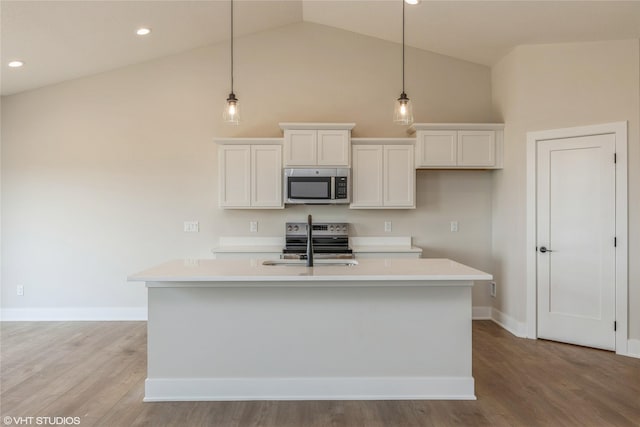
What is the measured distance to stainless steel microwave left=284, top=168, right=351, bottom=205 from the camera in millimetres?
4305

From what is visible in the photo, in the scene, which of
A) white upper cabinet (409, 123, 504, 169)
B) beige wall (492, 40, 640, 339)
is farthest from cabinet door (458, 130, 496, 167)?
beige wall (492, 40, 640, 339)

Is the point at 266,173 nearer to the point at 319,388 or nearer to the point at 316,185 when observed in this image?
the point at 316,185

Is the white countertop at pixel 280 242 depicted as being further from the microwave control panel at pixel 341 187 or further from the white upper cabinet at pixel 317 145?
the white upper cabinet at pixel 317 145

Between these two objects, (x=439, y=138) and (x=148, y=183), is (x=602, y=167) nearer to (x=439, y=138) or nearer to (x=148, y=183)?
(x=439, y=138)

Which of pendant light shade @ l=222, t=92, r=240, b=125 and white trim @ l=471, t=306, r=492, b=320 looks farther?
white trim @ l=471, t=306, r=492, b=320

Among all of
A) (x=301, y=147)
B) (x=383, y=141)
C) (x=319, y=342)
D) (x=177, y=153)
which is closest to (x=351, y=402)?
(x=319, y=342)

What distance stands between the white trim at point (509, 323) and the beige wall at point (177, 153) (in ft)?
0.76

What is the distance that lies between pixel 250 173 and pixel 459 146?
2312 millimetres

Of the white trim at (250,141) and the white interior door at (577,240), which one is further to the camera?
the white trim at (250,141)

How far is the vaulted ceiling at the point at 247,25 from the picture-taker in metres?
3.32

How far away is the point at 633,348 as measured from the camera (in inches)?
138

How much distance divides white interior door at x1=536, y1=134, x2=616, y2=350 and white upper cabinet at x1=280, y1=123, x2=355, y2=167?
1.98 m

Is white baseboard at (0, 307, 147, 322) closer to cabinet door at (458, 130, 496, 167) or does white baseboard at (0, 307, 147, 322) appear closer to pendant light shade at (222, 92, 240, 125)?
pendant light shade at (222, 92, 240, 125)

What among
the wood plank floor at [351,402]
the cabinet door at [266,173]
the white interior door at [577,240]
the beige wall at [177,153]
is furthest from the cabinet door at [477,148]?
the cabinet door at [266,173]
